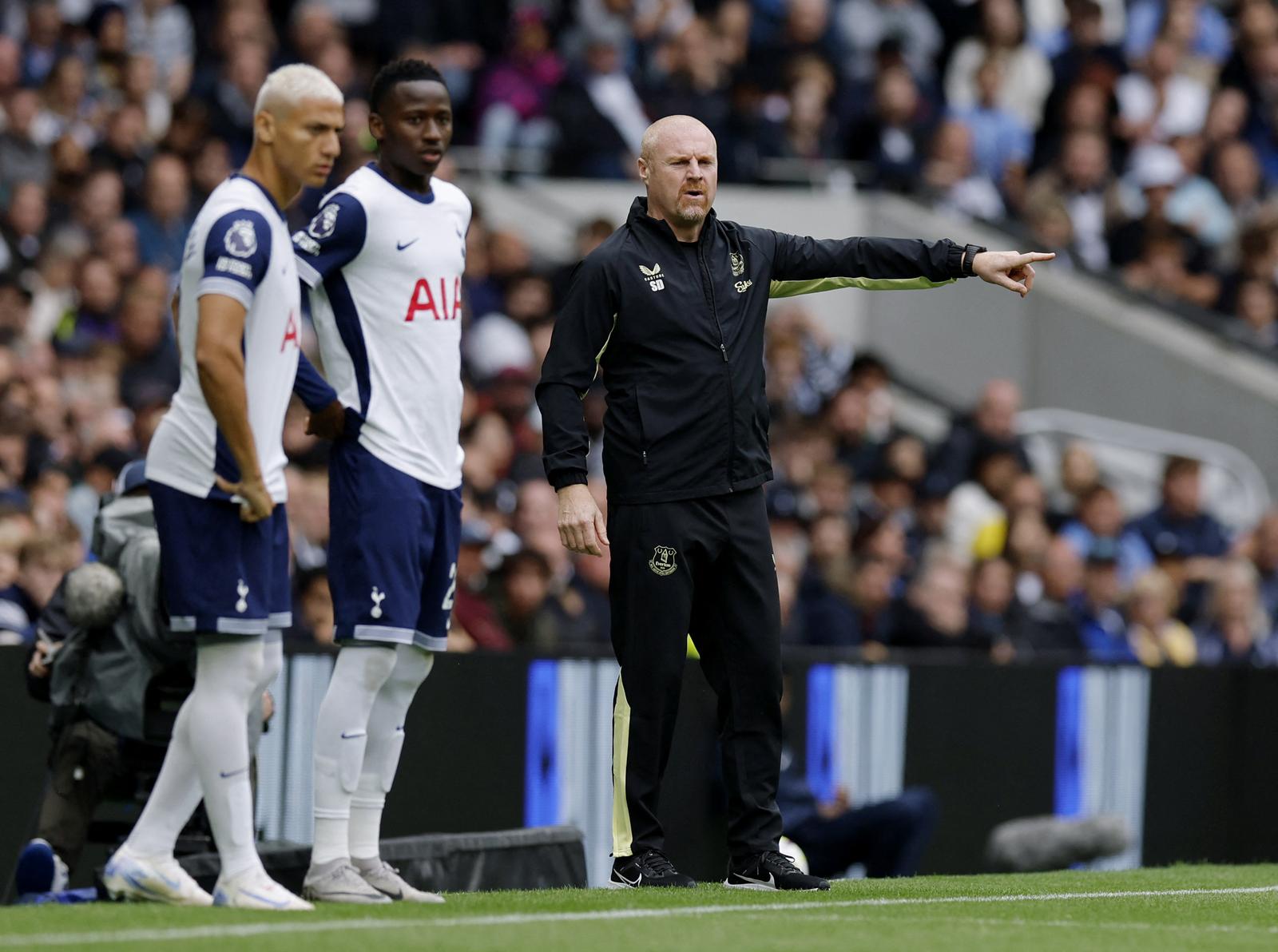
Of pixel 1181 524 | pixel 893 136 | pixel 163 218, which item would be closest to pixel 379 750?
pixel 163 218

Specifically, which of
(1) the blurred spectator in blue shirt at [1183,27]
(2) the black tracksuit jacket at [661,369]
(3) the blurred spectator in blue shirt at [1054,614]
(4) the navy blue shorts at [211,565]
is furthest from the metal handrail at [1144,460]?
(4) the navy blue shorts at [211,565]

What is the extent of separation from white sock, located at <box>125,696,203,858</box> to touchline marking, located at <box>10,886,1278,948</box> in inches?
20.4

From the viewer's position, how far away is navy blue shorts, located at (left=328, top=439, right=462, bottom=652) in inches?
248

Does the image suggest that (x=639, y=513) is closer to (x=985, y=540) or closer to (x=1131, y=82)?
(x=985, y=540)

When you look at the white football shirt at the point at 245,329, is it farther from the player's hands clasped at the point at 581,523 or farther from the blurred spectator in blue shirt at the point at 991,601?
the blurred spectator in blue shirt at the point at 991,601

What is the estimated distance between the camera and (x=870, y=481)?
1393cm

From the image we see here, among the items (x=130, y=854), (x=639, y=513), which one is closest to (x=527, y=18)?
(x=639, y=513)

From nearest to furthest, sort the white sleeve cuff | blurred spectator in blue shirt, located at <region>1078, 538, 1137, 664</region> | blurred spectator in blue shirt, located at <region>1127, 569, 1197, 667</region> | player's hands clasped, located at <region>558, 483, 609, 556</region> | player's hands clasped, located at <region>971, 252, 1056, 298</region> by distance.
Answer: the white sleeve cuff
player's hands clasped, located at <region>558, 483, 609, 556</region>
player's hands clasped, located at <region>971, 252, 1056, 298</region>
blurred spectator in blue shirt, located at <region>1078, 538, 1137, 664</region>
blurred spectator in blue shirt, located at <region>1127, 569, 1197, 667</region>

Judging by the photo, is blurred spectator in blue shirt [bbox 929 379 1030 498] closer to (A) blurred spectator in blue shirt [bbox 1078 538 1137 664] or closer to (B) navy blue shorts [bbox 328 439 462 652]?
(A) blurred spectator in blue shirt [bbox 1078 538 1137 664]

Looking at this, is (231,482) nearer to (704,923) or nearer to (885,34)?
(704,923)

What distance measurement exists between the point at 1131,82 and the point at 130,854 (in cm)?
1411

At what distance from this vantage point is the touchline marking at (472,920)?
5.35m

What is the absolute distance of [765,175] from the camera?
16.6 meters

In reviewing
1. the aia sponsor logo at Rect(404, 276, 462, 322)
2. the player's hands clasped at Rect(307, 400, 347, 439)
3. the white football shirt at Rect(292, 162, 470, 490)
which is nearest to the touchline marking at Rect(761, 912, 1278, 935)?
the white football shirt at Rect(292, 162, 470, 490)
